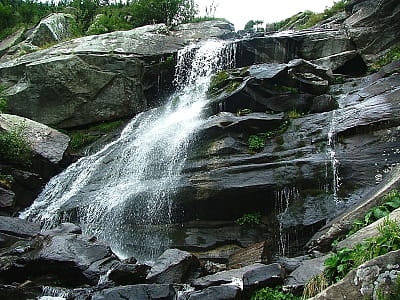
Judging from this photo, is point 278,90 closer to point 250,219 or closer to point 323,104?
point 323,104

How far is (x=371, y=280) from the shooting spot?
4129 millimetres

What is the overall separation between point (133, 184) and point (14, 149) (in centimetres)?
547

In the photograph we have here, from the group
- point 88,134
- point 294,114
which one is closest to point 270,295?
point 294,114

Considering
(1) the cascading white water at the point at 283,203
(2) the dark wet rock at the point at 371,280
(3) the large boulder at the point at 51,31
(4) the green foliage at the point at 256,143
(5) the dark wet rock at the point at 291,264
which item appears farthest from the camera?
(3) the large boulder at the point at 51,31

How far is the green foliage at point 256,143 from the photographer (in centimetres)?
1415

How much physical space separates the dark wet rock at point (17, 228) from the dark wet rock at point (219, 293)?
687 centimetres

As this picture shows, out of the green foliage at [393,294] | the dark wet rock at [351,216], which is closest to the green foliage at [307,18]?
the dark wet rock at [351,216]

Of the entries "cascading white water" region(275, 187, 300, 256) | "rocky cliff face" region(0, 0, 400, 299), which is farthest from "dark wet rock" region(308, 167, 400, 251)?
"cascading white water" region(275, 187, 300, 256)

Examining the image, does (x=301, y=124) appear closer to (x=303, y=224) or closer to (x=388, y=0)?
(x=303, y=224)

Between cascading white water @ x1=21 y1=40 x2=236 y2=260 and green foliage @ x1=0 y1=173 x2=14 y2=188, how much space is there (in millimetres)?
1196

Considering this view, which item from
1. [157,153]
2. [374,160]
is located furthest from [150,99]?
[374,160]

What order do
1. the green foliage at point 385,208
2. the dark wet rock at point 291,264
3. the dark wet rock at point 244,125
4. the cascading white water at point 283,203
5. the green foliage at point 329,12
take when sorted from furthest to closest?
the green foliage at point 329,12 < the dark wet rock at point 244,125 < the cascading white water at point 283,203 < the dark wet rock at point 291,264 < the green foliage at point 385,208

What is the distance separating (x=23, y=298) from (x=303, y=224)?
7.19 meters

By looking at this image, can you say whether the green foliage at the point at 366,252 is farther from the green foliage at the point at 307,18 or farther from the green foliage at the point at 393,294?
the green foliage at the point at 307,18
